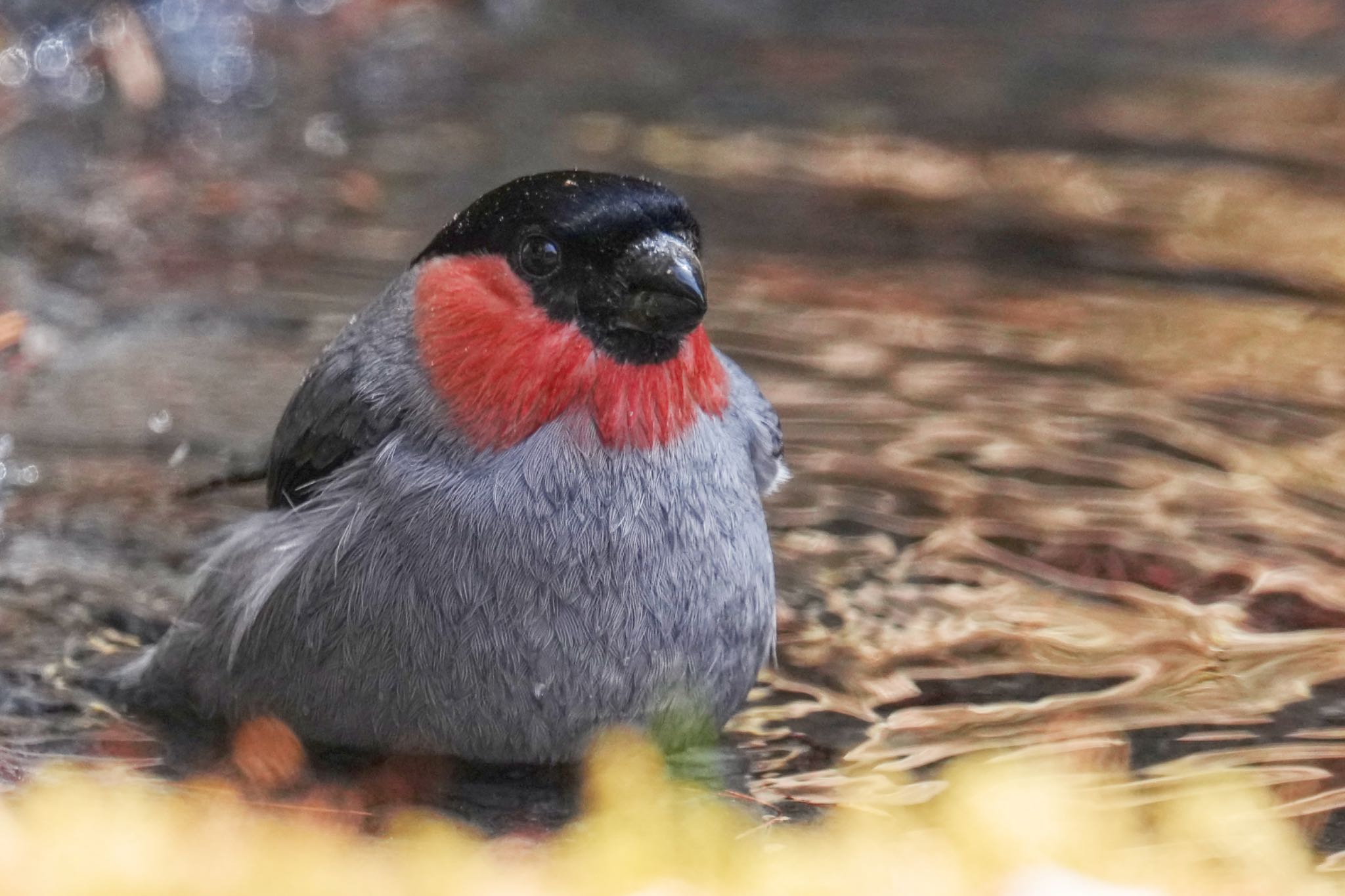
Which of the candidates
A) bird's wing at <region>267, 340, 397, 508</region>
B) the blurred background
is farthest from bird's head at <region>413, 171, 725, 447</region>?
the blurred background

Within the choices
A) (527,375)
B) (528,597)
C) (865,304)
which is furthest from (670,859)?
(865,304)

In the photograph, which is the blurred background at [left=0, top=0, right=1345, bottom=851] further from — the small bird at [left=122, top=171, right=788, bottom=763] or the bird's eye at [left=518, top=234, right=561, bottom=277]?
the bird's eye at [left=518, top=234, right=561, bottom=277]

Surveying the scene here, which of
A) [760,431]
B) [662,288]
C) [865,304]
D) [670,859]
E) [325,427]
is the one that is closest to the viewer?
[670,859]

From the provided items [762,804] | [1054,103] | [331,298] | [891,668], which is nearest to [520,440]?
[762,804]

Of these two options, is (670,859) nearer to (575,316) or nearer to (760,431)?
(575,316)

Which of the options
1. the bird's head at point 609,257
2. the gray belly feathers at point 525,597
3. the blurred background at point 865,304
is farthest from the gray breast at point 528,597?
the blurred background at point 865,304

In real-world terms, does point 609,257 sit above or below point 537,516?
above

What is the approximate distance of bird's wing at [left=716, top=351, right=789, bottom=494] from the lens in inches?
167

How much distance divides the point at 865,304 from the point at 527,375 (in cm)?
333

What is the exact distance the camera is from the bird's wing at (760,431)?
4230mm

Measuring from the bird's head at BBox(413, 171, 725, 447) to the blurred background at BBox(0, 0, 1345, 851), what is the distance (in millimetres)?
869

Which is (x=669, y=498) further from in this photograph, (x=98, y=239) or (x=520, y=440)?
(x=98, y=239)

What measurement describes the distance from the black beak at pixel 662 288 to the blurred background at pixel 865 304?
3.22 ft

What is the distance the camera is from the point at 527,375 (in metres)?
3.78
